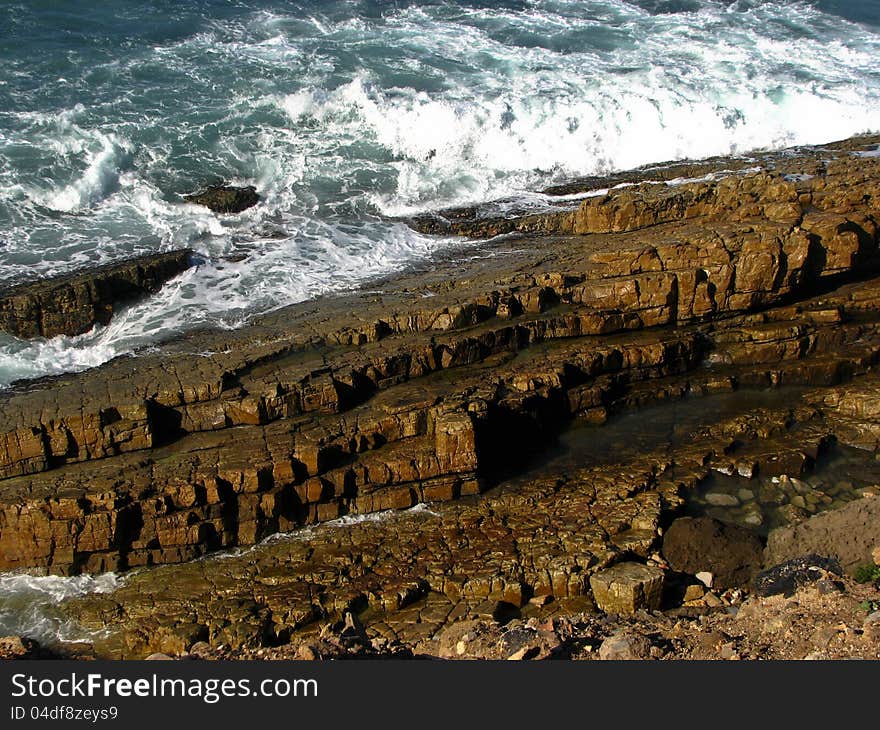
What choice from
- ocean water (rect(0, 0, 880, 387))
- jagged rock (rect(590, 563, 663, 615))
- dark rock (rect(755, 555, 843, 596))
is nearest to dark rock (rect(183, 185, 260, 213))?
ocean water (rect(0, 0, 880, 387))

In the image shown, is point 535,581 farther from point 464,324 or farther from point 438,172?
point 438,172

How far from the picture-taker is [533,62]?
36500 mm

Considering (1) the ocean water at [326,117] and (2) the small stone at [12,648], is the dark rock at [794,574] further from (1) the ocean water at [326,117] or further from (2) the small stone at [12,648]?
(1) the ocean water at [326,117]

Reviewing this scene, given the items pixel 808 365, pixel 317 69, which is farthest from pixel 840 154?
pixel 317 69

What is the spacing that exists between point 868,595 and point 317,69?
30.1 metres

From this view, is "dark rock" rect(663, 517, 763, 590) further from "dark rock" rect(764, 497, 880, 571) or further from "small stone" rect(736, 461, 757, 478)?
"small stone" rect(736, 461, 757, 478)

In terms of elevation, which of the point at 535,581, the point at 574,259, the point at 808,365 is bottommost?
the point at 535,581

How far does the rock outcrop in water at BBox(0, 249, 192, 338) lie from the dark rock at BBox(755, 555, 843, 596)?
634 inches

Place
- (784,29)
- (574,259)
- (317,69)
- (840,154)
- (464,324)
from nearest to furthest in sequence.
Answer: (464,324) < (574,259) < (840,154) < (317,69) < (784,29)

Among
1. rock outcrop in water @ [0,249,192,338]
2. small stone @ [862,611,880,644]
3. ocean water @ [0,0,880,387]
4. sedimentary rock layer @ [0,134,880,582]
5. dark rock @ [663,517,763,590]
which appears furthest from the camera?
ocean water @ [0,0,880,387]

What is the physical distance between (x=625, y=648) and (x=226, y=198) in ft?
66.7

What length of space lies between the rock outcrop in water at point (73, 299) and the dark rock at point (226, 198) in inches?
191

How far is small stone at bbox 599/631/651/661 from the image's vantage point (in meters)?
9.89

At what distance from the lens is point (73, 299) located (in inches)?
784
